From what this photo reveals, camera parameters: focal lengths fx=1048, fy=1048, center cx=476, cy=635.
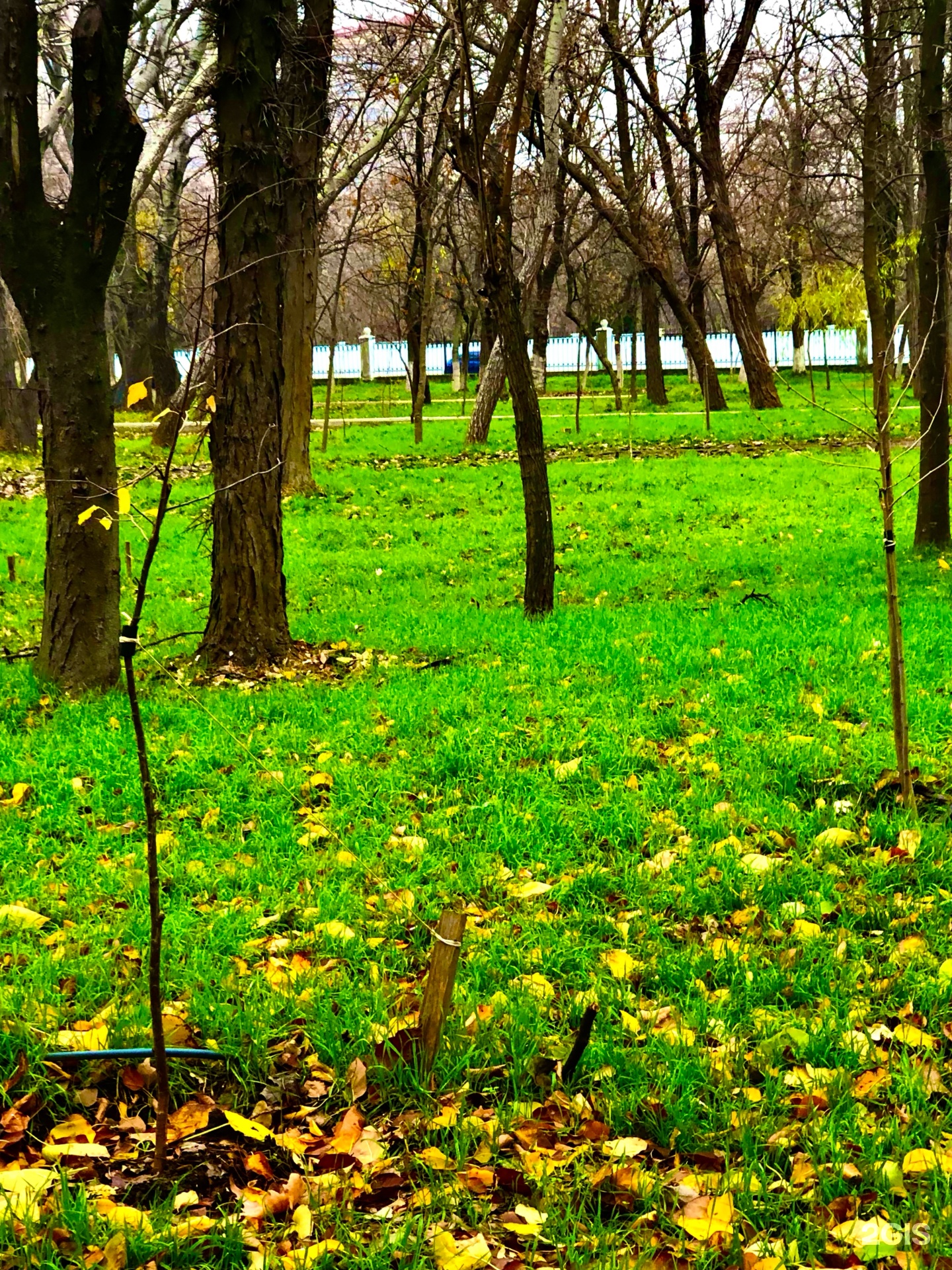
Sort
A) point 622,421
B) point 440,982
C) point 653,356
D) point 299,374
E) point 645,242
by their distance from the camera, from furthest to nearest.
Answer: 1. point 653,356
2. point 645,242
3. point 622,421
4. point 299,374
5. point 440,982

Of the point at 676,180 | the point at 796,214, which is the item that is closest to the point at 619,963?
the point at 676,180

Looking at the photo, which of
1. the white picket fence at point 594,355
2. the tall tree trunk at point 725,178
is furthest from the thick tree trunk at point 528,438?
the white picket fence at point 594,355

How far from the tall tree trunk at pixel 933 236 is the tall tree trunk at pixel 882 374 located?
0.34 metres

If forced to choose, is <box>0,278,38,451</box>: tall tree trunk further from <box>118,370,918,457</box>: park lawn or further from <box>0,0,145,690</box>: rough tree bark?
<box>0,0,145,690</box>: rough tree bark

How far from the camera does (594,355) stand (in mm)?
53625

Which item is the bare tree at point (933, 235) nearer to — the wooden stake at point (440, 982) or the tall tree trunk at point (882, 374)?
the tall tree trunk at point (882, 374)

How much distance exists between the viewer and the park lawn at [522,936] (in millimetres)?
2375

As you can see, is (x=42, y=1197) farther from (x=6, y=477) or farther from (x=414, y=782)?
(x=6, y=477)

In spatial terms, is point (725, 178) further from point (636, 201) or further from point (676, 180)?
point (676, 180)

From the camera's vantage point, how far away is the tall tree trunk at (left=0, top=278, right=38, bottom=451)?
17.5 metres

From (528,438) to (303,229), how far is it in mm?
7330

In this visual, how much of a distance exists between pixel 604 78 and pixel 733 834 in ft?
72.1

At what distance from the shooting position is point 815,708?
5.21 m

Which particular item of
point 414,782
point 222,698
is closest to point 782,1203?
point 414,782
